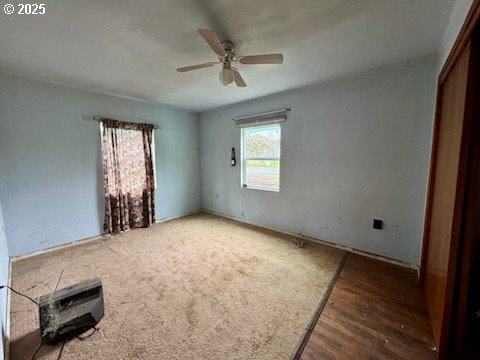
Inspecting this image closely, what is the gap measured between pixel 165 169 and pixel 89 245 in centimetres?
173

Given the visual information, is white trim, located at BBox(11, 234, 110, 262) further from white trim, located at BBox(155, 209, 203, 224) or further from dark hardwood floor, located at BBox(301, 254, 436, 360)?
dark hardwood floor, located at BBox(301, 254, 436, 360)

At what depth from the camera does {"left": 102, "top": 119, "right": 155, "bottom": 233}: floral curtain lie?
3.13m

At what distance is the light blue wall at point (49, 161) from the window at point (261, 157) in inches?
78.0

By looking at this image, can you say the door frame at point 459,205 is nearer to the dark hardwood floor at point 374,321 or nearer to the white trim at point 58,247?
the dark hardwood floor at point 374,321

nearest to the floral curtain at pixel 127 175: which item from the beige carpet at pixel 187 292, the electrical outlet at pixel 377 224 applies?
the beige carpet at pixel 187 292

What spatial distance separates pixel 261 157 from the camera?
3572 mm

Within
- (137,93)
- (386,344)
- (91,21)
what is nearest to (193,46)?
(91,21)

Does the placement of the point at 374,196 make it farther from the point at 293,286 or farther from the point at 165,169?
the point at 165,169

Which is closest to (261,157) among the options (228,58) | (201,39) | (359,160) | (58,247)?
(359,160)

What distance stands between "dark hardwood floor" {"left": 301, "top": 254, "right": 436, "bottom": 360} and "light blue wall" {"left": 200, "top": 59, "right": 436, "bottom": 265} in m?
0.57

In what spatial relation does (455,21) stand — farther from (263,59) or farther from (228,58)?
(228,58)

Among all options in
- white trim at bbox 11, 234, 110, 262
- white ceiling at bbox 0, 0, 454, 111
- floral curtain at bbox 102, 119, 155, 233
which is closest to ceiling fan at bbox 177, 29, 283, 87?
white ceiling at bbox 0, 0, 454, 111

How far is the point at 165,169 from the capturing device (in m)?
3.96

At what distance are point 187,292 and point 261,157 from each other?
7.89 feet
